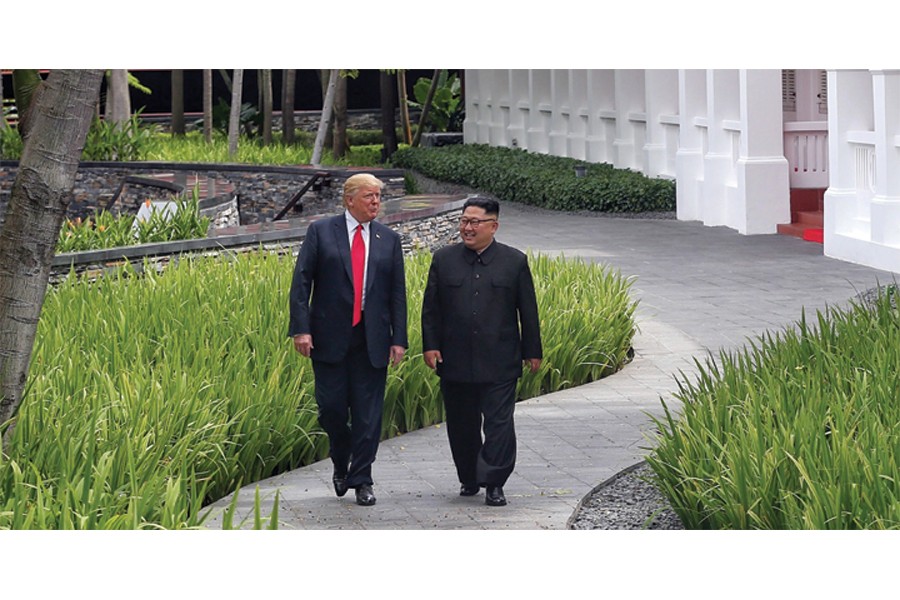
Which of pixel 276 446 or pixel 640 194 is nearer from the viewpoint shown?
pixel 276 446

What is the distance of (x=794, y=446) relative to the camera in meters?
6.48

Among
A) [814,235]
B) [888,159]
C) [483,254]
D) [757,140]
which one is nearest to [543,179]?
[757,140]

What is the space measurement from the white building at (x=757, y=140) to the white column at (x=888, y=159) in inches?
0.4

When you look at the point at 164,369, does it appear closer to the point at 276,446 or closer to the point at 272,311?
the point at 276,446

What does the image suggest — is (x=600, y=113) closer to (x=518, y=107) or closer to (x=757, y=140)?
(x=518, y=107)

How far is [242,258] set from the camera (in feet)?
40.0

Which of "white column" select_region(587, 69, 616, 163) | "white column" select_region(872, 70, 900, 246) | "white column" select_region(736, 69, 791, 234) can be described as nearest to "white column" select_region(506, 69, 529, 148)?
"white column" select_region(587, 69, 616, 163)

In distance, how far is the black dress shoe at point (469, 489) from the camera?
801 centimetres

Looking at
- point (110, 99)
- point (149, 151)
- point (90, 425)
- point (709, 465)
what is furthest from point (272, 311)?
point (110, 99)

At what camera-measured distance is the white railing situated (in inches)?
854

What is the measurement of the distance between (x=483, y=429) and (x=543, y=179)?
1913 centimetres

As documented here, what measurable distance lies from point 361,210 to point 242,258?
180 inches

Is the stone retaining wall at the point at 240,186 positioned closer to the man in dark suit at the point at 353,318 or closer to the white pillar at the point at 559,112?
the white pillar at the point at 559,112

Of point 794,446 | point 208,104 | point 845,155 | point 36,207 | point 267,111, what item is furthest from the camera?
point 208,104
